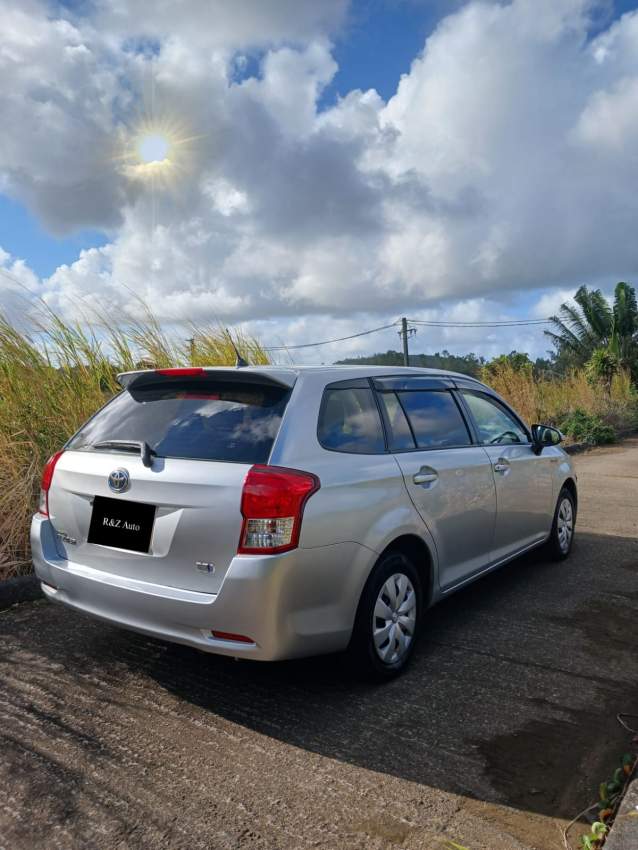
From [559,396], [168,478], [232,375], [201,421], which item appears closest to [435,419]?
[232,375]

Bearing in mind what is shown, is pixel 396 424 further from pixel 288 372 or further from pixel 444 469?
pixel 288 372

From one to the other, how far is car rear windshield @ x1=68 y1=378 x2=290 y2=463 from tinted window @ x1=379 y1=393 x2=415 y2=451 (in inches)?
31.2

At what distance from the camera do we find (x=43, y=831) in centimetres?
242

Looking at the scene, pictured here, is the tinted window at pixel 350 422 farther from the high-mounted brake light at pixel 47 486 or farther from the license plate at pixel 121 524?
the high-mounted brake light at pixel 47 486

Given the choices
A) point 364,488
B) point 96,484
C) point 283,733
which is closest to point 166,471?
point 96,484

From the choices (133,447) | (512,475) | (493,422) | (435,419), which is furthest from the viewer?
(493,422)

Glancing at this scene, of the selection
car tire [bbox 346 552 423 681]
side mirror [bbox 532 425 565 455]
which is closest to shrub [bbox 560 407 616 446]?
side mirror [bbox 532 425 565 455]

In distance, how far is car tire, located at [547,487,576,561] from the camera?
5.71 m

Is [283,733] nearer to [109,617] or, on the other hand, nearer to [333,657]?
[333,657]

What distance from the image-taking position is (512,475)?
16.0ft

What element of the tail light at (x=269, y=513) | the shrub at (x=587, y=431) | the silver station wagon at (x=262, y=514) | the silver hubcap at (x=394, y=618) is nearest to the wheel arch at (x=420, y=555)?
the silver station wagon at (x=262, y=514)

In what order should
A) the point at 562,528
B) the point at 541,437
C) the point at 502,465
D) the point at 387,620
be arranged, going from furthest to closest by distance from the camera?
1. the point at 562,528
2. the point at 541,437
3. the point at 502,465
4. the point at 387,620

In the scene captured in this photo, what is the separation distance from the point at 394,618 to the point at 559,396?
17295 mm

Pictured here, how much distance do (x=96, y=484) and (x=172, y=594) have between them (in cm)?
72
